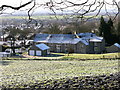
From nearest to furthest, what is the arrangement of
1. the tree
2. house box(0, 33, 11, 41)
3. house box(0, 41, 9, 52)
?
1. the tree
2. house box(0, 41, 9, 52)
3. house box(0, 33, 11, 41)

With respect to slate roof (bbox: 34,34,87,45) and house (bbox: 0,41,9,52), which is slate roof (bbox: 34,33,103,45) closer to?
slate roof (bbox: 34,34,87,45)

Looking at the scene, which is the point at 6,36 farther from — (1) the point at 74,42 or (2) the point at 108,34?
(2) the point at 108,34

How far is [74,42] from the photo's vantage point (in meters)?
39.2

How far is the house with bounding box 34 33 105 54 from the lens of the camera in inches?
1486

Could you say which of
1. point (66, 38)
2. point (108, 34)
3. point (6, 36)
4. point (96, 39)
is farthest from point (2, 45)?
point (108, 34)

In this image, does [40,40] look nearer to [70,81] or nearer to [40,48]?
[40,48]

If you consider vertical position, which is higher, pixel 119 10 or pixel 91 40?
pixel 119 10

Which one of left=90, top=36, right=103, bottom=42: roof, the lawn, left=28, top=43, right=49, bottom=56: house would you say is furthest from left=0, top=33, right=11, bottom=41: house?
the lawn

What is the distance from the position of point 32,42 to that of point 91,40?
987 cm

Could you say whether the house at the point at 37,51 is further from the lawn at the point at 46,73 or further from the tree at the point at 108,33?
the lawn at the point at 46,73

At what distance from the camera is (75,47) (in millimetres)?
38562

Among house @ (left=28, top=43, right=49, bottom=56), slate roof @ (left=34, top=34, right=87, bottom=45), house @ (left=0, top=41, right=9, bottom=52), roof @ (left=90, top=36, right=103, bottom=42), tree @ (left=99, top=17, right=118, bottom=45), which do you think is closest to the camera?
tree @ (left=99, top=17, right=118, bottom=45)

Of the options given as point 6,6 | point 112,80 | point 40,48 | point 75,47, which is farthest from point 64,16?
point 75,47

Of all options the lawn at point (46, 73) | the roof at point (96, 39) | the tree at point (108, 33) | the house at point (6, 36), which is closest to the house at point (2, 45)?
the house at point (6, 36)
